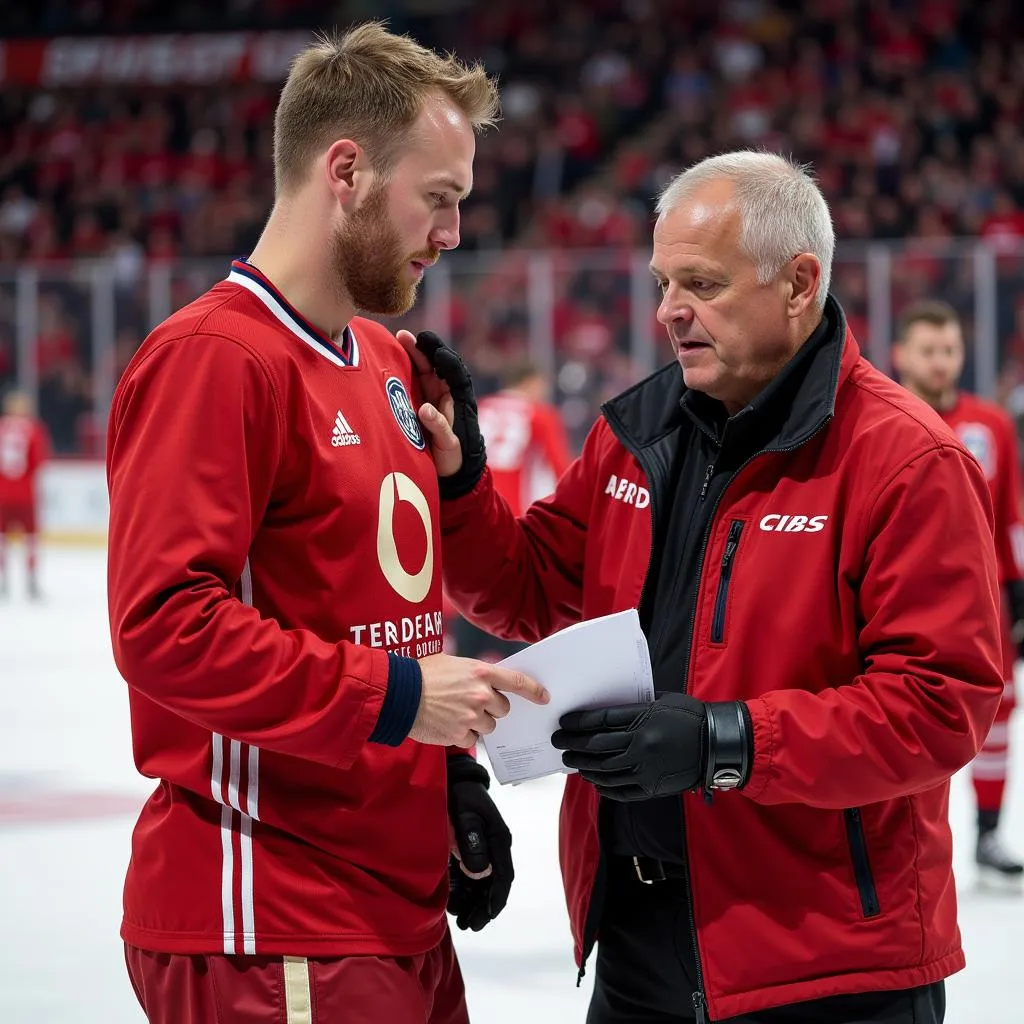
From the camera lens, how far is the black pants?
2.09 m

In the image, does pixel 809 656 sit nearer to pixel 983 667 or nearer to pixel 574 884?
pixel 983 667

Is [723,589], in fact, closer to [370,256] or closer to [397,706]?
[397,706]

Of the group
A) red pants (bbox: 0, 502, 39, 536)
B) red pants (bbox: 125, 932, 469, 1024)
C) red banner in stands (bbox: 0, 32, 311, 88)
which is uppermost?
red banner in stands (bbox: 0, 32, 311, 88)

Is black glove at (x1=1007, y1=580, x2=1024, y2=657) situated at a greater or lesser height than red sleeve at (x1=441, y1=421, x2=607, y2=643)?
lesser

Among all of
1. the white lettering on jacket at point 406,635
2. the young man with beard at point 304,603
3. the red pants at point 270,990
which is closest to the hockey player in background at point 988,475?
the white lettering on jacket at point 406,635

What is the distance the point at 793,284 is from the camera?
2184mm

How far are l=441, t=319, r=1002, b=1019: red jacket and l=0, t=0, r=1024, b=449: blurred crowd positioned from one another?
33.5 ft

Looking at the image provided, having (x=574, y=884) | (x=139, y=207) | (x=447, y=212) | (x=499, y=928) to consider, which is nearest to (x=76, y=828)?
(x=499, y=928)

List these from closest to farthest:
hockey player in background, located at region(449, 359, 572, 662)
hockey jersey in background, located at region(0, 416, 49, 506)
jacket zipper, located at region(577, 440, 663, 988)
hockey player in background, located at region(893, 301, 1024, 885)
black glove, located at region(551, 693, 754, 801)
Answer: black glove, located at region(551, 693, 754, 801), jacket zipper, located at region(577, 440, 663, 988), hockey player in background, located at region(893, 301, 1024, 885), hockey player in background, located at region(449, 359, 572, 662), hockey jersey in background, located at region(0, 416, 49, 506)

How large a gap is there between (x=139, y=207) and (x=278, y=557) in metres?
17.4

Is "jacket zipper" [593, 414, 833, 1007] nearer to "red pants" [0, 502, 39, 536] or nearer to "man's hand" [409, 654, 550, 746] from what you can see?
"man's hand" [409, 654, 550, 746]

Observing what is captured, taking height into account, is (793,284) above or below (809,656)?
above

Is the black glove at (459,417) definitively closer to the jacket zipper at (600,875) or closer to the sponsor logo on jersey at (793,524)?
the jacket zipper at (600,875)

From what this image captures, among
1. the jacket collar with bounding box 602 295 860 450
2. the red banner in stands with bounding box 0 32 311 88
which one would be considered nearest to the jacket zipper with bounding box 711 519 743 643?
the jacket collar with bounding box 602 295 860 450
